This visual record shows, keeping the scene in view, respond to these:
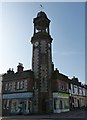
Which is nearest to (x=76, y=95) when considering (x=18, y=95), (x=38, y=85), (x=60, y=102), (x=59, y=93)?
(x=60, y=102)

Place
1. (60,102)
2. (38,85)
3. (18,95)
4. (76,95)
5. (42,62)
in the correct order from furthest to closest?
(76,95)
(18,95)
(60,102)
(42,62)
(38,85)

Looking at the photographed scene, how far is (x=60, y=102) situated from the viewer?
39781 mm

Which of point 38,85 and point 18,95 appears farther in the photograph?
point 18,95

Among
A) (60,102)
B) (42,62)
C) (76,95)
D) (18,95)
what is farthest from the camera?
(76,95)

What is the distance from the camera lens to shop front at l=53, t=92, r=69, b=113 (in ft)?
124

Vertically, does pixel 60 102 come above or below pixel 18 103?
above

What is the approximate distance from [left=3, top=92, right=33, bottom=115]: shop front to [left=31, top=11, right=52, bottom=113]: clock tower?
1363 mm

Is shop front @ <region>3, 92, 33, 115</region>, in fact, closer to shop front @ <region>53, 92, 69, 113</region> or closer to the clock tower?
the clock tower

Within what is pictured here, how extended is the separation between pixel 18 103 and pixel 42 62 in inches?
349

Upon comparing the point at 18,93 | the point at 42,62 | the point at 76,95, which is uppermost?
the point at 42,62

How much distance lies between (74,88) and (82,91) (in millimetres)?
8607

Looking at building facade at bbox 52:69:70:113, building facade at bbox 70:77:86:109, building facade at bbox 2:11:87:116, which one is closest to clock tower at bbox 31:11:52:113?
building facade at bbox 2:11:87:116

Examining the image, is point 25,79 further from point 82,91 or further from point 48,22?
point 82,91

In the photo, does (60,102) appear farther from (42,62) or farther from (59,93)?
(42,62)
